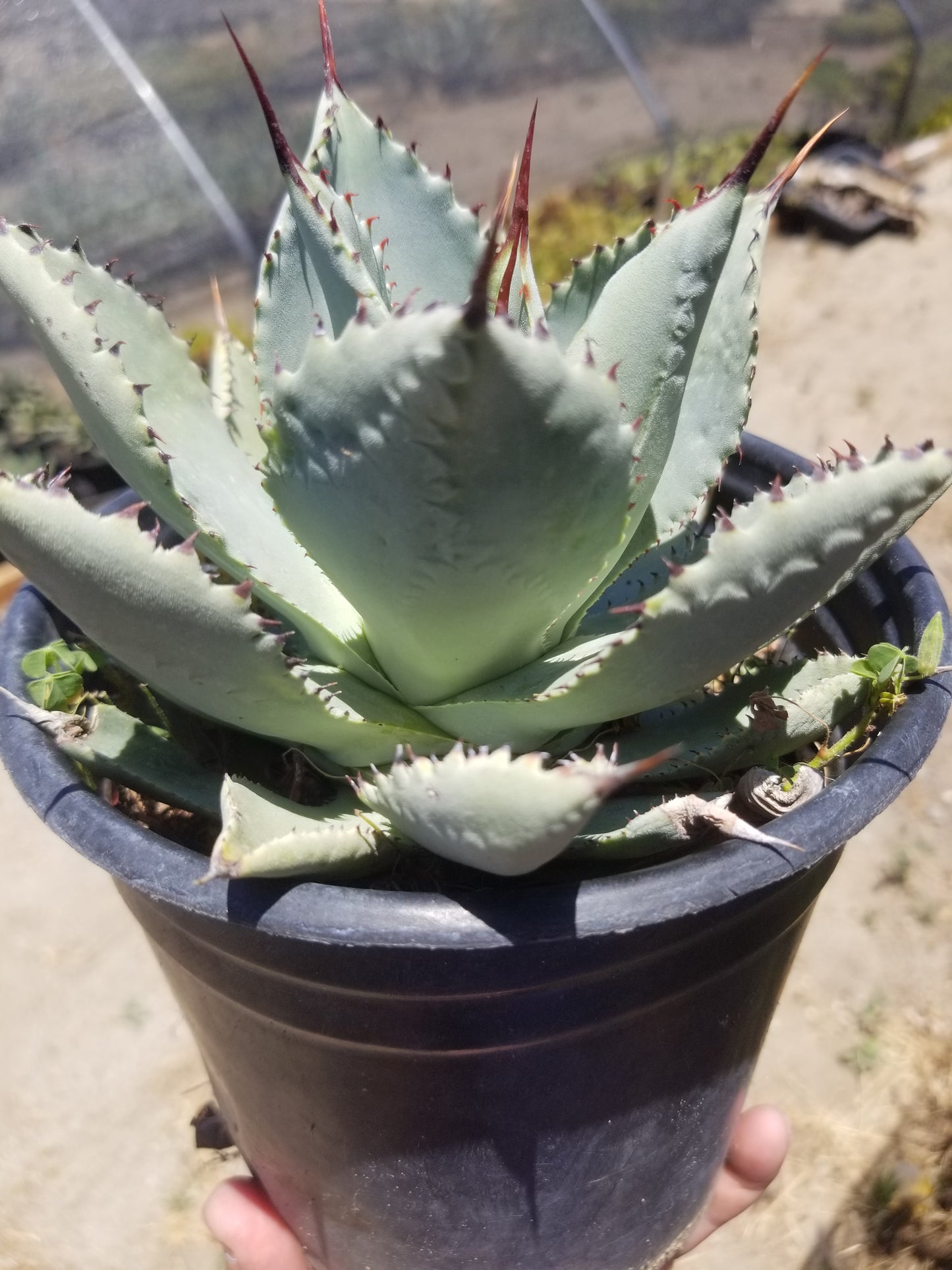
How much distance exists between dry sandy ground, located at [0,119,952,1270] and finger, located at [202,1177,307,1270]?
1.89 feet

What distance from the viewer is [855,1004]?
1.70 meters

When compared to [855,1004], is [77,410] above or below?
above

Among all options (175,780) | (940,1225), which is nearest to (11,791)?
(175,780)

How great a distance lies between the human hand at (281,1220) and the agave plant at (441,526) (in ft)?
1.60

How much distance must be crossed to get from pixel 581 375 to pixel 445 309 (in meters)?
0.08

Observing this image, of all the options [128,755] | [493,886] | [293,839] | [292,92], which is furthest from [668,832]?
[292,92]

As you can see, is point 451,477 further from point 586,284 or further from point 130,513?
point 586,284

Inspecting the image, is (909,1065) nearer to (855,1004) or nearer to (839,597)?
(855,1004)

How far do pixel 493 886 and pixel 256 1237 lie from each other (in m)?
0.55

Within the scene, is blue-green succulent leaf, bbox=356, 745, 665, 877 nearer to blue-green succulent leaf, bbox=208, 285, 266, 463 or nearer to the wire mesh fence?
blue-green succulent leaf, bbox=208, 285, 266, 463

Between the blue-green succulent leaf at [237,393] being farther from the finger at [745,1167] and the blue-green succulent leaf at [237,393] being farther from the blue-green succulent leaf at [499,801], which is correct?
the finger at [745,1167]

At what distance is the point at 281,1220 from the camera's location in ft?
3.14

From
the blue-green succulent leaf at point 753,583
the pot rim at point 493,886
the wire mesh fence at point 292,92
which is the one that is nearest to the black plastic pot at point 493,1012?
the pot rim at point 493,886

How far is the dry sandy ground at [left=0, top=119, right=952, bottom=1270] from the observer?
4.79ft
